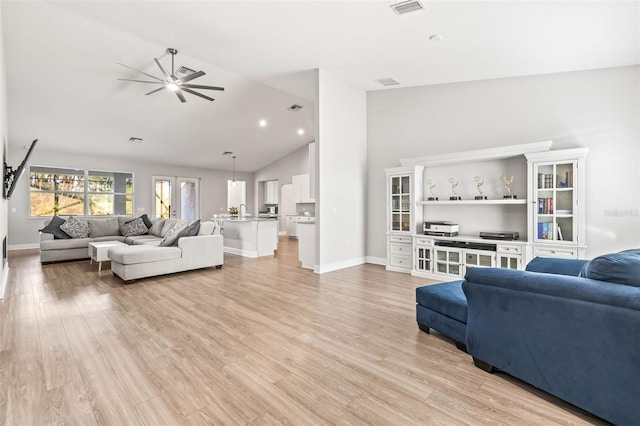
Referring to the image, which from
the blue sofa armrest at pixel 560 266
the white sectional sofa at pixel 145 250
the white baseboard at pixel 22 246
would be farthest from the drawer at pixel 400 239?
the white baseboard at pixel 22 246

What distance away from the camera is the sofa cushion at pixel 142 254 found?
438 centimetres

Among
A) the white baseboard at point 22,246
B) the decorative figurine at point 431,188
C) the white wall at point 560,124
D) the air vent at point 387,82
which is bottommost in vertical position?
the white baseboard at point 22,246

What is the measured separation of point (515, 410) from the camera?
1.65 metres

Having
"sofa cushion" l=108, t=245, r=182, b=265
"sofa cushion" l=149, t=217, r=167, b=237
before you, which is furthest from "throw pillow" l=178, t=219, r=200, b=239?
"sofa cushion" l=149, t=217, r=167, b=237

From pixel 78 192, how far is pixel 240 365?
366 inches

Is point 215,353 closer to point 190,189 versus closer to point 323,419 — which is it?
point 323,419

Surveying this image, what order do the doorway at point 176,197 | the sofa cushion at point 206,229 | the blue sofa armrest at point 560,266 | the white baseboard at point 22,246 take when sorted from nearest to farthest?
the blue sofa armrest at point 560,266, the sofa cushion at point 206,229, the white baseboard at point 22,246, the doorway at point 176,197

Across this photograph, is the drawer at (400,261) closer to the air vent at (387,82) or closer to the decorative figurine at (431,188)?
the decorative figurine at (431,188)

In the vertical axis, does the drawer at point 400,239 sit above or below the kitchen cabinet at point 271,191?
below

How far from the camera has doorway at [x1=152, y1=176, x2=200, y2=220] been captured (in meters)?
10.2

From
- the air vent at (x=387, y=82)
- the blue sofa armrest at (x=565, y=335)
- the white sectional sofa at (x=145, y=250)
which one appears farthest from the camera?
the air vent at (x=387, y=82)

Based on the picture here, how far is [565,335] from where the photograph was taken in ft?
5.37

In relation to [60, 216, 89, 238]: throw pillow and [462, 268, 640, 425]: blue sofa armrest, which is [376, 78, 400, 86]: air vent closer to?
[462, 268, 640, 425]: blue sofa armrest

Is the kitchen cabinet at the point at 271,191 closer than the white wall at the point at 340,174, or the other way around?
the white wall at the point at 340,174
